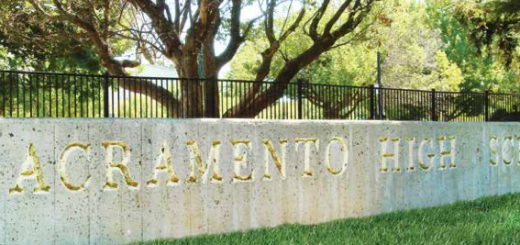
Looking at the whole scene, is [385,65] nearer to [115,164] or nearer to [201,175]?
[201,175]

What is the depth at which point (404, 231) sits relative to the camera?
776cm

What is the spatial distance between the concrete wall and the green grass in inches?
16.0

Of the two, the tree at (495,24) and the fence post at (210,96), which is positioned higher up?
the tree at (495,24)

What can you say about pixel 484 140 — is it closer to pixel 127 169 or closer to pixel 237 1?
pixel 237 1

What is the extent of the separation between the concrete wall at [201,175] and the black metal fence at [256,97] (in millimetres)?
690

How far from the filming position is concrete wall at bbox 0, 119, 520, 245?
6.99 m

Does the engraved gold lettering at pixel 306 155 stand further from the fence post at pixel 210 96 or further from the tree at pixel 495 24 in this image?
the tree at pixel 495 24

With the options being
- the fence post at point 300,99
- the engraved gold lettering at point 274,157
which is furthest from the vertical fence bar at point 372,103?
the engraved gold lettering at point 274,157

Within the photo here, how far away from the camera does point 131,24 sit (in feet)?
62.5

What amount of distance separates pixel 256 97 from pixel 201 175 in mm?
3025

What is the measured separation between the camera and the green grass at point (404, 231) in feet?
23.4

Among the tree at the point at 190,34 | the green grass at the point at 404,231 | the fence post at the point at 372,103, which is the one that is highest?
the tree at the point at 190,34

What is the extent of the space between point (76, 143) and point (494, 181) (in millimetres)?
8585

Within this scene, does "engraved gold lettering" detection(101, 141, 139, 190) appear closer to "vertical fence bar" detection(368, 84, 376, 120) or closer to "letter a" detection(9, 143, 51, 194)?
"letter a" detection(9, 143, 51, 194)
